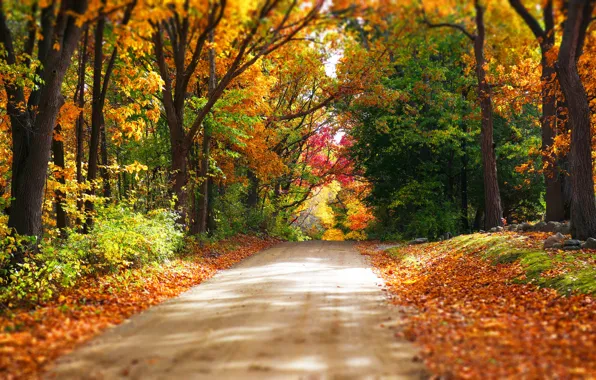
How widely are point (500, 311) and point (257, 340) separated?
168 inches

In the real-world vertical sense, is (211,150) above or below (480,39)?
below

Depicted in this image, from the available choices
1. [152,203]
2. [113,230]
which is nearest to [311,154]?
[152,203]

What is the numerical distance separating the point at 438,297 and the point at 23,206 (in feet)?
28.1

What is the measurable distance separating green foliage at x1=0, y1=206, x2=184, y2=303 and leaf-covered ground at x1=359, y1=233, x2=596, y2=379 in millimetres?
5980

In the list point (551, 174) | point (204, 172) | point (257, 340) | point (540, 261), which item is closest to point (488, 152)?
point (551, 174)

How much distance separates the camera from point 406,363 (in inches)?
226

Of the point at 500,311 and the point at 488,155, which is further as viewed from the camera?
the point at 488,155

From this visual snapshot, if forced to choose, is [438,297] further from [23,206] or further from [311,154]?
[311,154]

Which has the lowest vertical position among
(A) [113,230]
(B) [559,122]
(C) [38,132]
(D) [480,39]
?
(A) [113,230]

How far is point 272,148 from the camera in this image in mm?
29500

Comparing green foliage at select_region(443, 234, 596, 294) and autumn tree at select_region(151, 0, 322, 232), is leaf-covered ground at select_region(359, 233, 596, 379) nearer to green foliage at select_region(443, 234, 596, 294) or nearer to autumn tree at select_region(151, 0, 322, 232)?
green foliage at select_region(443, 234, 596, 294)

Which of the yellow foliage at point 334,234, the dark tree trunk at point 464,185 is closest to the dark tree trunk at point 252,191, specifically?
the dark tree trunk at point 464,185

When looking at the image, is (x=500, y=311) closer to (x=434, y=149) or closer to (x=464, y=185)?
(x=434, y=149)

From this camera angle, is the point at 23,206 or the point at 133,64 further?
the point at 133,64
